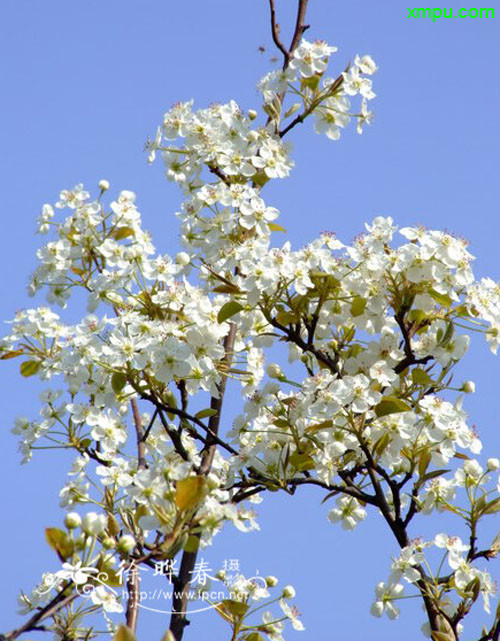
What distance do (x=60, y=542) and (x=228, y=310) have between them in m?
0.99

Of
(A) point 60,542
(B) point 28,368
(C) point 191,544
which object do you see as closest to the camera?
(A) point 60,542

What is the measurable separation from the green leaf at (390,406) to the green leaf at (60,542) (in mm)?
999

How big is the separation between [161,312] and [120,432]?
45cm

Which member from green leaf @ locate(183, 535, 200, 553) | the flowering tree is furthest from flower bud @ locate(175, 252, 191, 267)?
green leaf @ locate(183, 535, 200, 553)

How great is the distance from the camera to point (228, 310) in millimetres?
2523

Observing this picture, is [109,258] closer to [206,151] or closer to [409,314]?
[206,151]

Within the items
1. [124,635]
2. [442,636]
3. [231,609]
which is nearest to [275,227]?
[231,609]

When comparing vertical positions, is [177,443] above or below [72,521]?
above

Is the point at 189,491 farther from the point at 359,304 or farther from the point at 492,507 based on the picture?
the point at 492,507

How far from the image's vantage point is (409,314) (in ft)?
8.24

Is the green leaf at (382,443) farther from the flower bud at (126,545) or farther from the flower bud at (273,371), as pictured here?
the flower bud at (126,545)

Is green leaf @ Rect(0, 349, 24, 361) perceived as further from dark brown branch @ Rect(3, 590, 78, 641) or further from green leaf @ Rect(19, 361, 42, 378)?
dark brown branch @ Rect(3, 590, 78, 641)

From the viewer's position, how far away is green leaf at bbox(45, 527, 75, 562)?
165 centimetres

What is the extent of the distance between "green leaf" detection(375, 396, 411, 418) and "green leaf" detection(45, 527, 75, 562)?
999 millimetres
